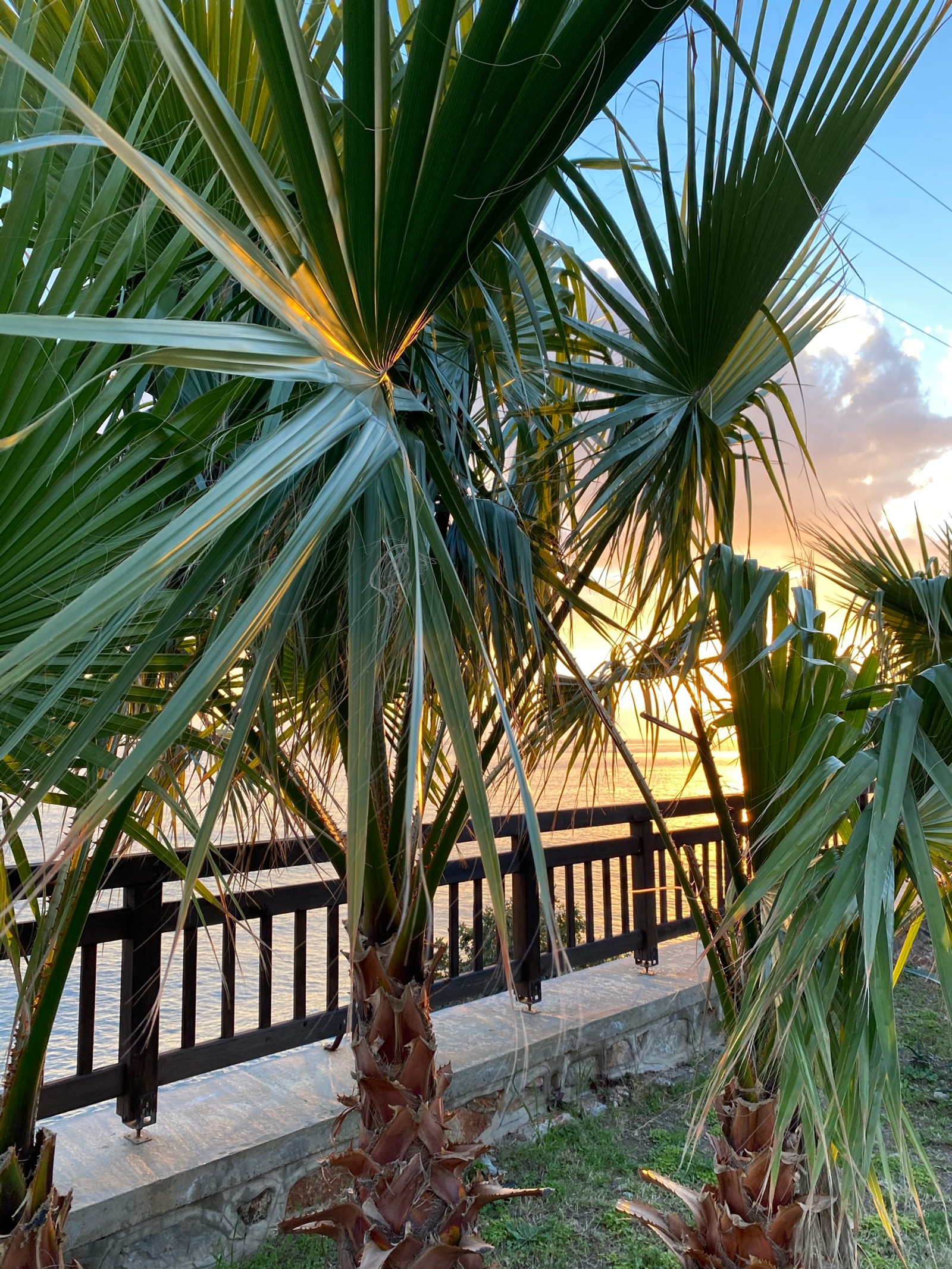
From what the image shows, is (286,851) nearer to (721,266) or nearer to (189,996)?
(189,996)

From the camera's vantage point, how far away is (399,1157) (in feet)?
5.77

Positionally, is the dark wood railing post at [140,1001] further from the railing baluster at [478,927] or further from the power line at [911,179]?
the power line at [911,179]

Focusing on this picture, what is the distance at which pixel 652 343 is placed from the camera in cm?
188

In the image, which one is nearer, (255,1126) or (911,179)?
(255,1126)

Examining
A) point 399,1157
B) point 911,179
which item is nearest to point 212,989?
point 399,1157

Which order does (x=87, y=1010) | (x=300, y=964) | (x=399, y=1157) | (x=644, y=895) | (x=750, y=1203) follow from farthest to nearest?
(x=644, y=895) < (x=300, y=964) < (x=87, y=1010) < (x=750, y=1203) < (x=399, y=1157)

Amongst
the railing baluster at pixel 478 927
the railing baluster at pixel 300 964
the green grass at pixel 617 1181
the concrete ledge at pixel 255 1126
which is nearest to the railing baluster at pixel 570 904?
the concrete ledge at pixel 255 1126

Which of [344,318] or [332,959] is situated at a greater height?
[344,318]

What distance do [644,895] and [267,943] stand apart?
232 centimetres

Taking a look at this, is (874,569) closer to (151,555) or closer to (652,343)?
(652,343)

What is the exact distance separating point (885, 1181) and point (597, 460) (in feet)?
5.01

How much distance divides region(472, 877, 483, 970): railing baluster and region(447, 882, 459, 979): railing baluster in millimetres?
79

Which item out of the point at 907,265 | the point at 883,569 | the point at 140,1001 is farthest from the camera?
the point at 907,265

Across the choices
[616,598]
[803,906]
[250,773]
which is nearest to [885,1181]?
[803,906]
